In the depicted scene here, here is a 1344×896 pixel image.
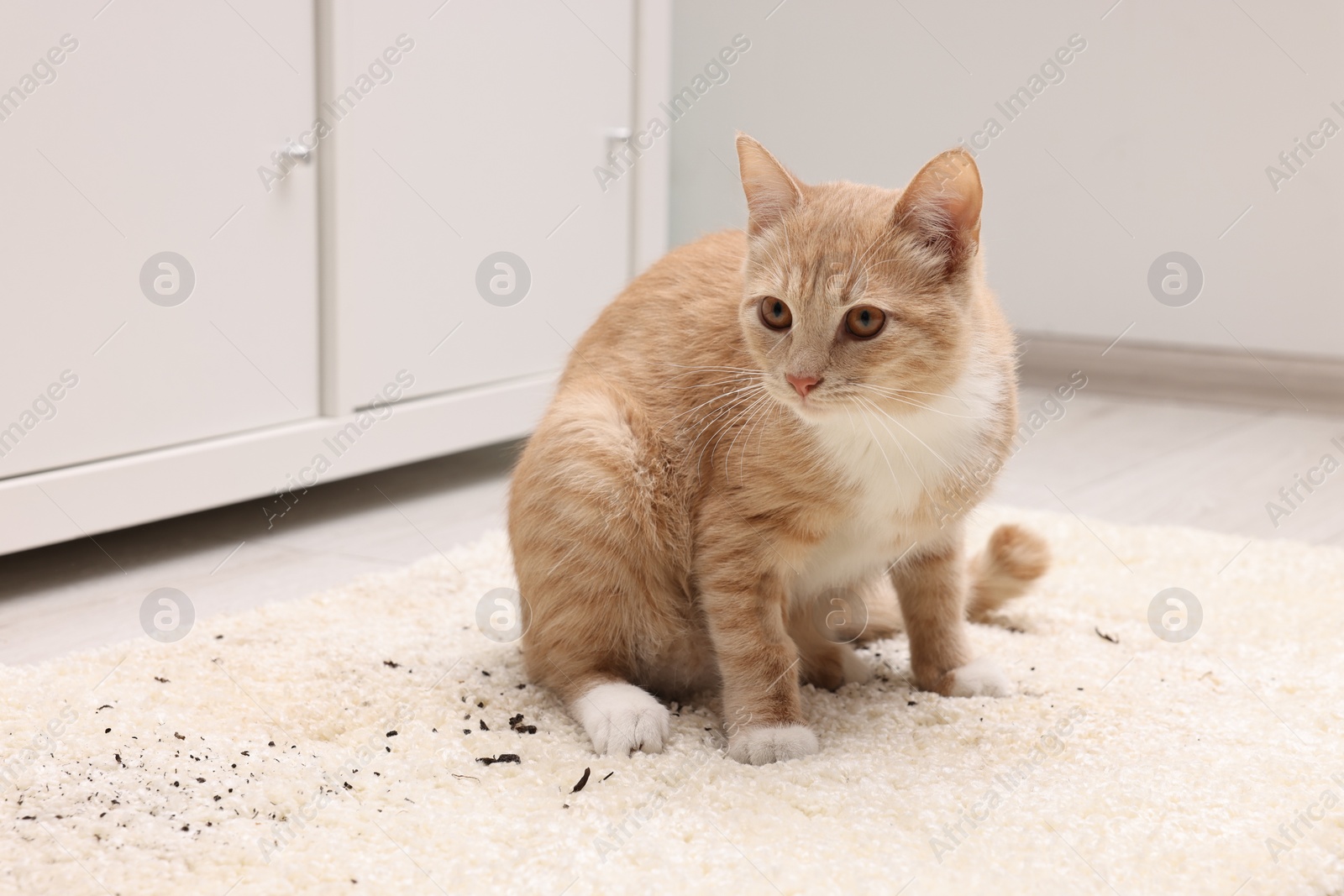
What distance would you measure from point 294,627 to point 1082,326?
334cm

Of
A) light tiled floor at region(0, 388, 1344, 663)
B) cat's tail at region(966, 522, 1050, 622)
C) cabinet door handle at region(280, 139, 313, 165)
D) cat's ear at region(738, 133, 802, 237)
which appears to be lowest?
light tiled floor at region(0, 388, 1344, 663)

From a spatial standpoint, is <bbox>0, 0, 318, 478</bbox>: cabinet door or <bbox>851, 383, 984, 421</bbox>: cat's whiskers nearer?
<bbox>851, 383, 984, 421</bbox>: cat's whiskers

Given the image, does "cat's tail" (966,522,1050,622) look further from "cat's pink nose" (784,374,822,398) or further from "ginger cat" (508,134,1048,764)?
Result: "cat's pink nose" (784,374,822,398)

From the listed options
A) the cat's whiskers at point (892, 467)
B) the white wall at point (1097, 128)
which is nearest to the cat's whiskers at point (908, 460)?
the cat's whiskers at point (892, 467)

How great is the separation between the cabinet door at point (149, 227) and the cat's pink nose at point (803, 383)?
1420 mm

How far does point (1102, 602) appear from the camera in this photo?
228cm

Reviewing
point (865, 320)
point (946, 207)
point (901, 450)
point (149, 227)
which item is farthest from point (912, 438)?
point (149, 227)

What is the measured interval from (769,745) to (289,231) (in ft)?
5.29

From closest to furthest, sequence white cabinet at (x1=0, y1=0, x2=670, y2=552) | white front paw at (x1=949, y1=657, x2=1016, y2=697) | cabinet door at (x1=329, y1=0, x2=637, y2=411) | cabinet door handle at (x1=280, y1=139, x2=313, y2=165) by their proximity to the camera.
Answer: white front paw at (x1=949, y1=657, x2=1016, y2=697), white cabinet at (x1=0, y1=0, x2=670, y2=552), cabinet door handle at (x1=280, y1=139, x2=313, y2=165), cabinet door at (x1=329, y1=0, x2=637, y2=411)

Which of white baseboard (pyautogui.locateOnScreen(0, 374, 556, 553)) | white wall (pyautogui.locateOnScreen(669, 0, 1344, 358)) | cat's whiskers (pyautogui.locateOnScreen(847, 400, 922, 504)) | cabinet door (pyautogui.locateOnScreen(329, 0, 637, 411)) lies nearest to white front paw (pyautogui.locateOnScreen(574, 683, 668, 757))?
cat's whiskers (pyautogui.locateOnScreen(847, 400, 922, 504))

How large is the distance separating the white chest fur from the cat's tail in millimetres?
473

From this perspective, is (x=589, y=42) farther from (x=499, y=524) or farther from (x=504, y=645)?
(x=504, y=645)

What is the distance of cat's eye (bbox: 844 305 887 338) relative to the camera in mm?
1503

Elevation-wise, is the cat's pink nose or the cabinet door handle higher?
the cabinet door handle
